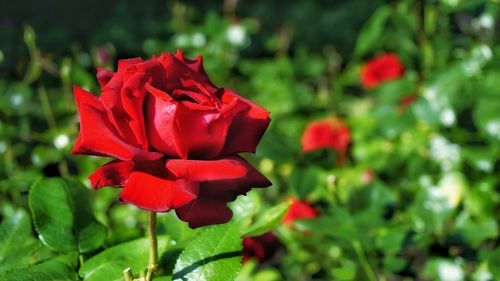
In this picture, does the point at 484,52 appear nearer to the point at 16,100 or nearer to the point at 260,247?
the point at 260,247

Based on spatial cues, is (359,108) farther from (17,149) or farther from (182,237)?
(182,237)

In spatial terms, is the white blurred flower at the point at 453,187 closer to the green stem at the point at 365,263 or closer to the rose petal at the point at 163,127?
the green stem at the point at 365,263

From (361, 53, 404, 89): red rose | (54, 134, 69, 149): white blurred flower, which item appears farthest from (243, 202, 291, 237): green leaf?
(361, 53, 404, 89): red rose

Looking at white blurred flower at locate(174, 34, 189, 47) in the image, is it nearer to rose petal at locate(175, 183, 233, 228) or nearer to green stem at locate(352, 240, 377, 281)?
green stem at locate(352, 240, 377, 281)

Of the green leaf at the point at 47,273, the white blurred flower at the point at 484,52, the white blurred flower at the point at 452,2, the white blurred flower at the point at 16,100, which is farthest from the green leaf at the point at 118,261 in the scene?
the white blurred flower at the point at 16,100

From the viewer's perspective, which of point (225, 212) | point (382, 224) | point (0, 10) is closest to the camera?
point (225, 212)

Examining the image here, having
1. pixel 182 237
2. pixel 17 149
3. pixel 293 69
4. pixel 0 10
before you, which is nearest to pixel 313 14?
pixel 293 69

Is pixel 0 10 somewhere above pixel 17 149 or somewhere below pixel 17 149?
below
